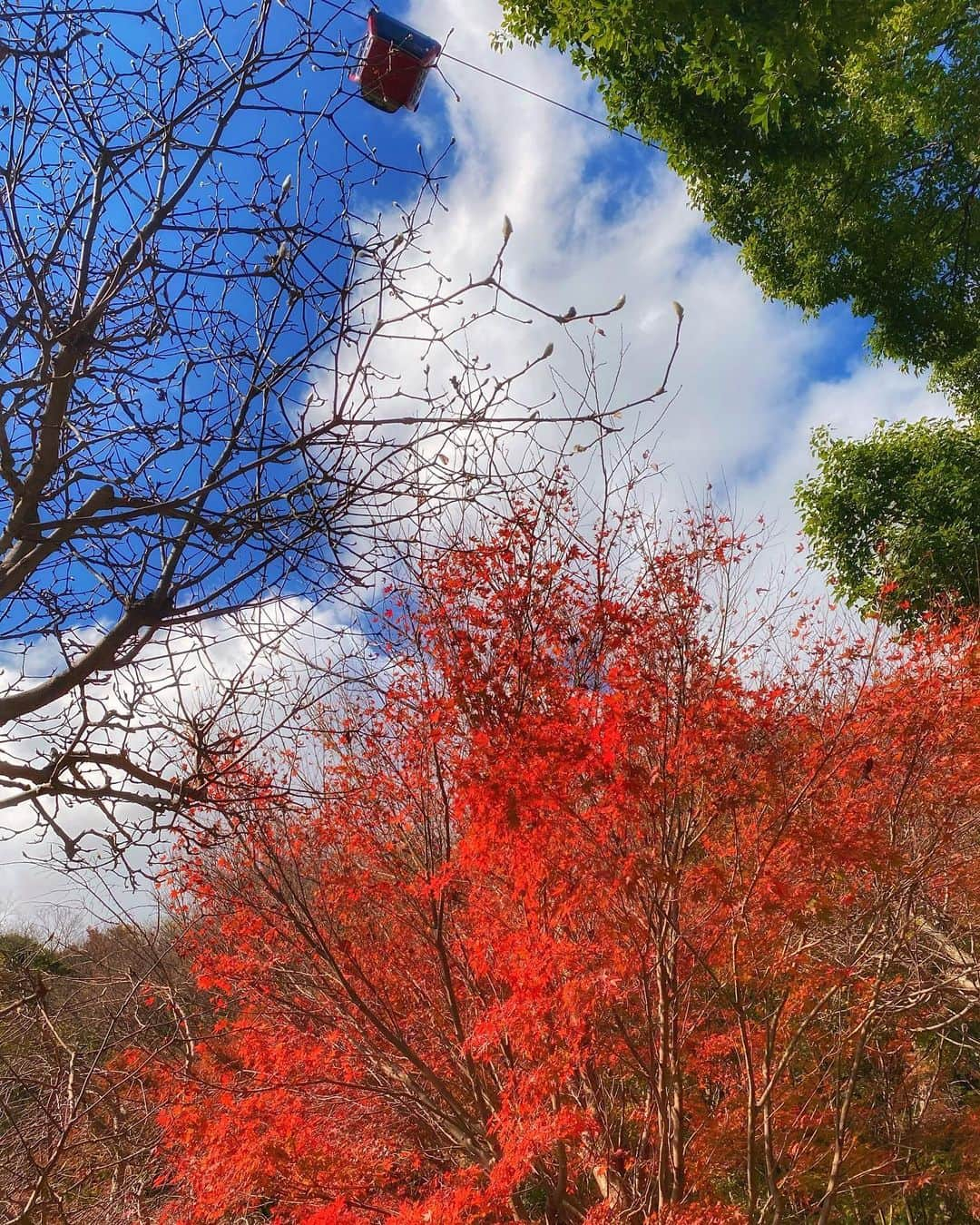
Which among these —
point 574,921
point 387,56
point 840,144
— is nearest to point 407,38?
point 387,56

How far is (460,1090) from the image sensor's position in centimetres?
594

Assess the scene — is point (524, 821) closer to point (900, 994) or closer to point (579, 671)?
point (579, 671)

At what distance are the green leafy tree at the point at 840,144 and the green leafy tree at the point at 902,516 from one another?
1030 mm

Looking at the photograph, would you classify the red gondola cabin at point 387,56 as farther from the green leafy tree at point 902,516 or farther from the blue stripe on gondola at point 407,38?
the green leafy tree at point 902,516

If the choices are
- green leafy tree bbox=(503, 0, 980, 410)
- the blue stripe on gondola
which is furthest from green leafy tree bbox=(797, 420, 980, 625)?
the blue stripe on gondola

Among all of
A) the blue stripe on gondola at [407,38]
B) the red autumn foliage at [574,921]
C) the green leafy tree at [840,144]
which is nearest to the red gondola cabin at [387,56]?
the blue stripe on gondola at [407,38]

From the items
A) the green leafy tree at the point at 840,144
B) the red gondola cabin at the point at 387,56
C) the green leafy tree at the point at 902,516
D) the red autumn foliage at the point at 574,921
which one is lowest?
the red autumn foliage at the point at 574,921

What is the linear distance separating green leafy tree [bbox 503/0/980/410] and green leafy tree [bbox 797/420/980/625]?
103 cm

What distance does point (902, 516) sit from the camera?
32.7ft

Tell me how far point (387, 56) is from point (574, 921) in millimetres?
5264

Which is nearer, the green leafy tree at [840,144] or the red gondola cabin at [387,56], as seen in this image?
the red gondola cabin at [387,56]

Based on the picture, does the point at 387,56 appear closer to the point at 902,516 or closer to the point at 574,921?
the point at 574,921

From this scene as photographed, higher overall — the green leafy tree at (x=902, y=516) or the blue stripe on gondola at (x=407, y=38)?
the green leafy tree at (x=902, y=516)

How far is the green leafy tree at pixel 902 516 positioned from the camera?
9.40 metres
